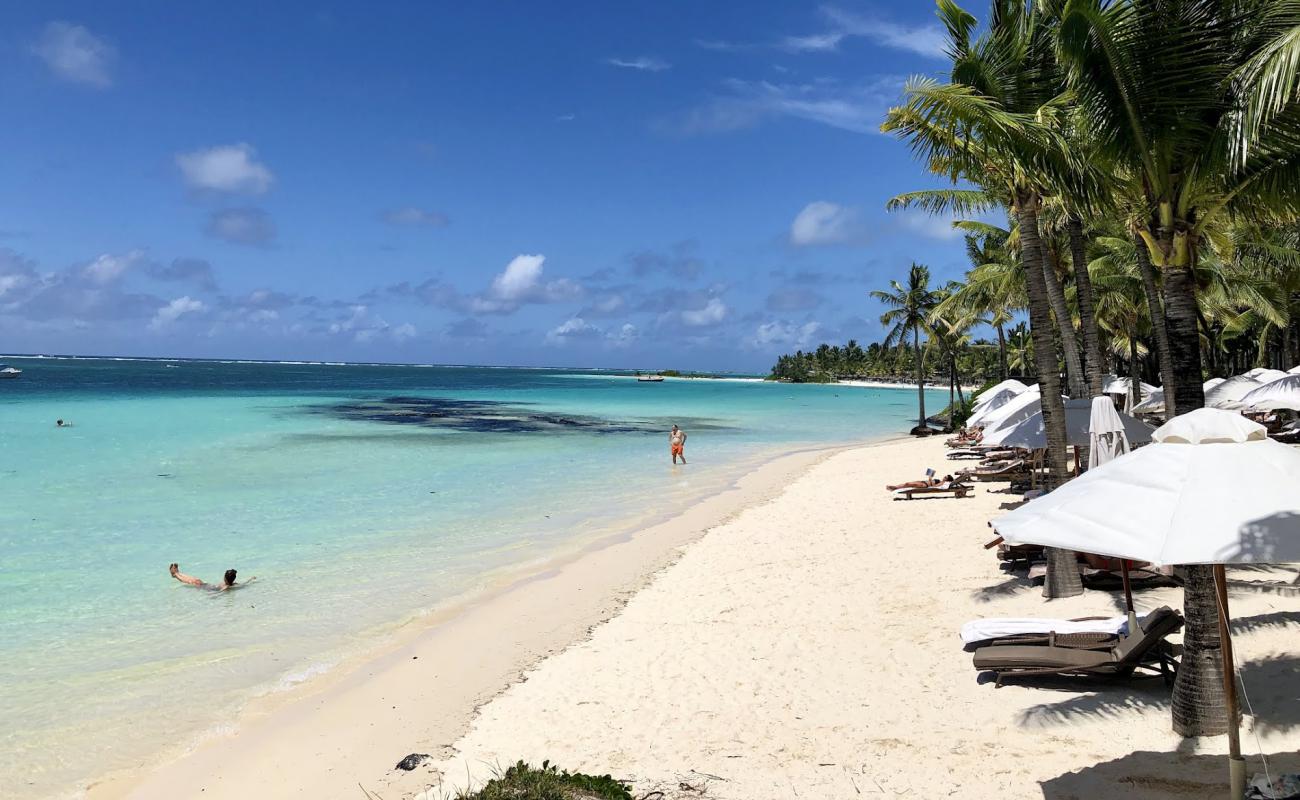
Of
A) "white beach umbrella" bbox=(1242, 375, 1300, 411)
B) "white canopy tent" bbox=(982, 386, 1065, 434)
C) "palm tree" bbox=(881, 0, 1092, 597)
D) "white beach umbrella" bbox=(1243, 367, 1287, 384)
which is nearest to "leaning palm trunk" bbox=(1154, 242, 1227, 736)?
"palm tree" bbox=(881, 0, 1092, 597)

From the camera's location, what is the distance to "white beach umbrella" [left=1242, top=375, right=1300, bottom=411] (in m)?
14.4

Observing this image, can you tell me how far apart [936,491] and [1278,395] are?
6680mm

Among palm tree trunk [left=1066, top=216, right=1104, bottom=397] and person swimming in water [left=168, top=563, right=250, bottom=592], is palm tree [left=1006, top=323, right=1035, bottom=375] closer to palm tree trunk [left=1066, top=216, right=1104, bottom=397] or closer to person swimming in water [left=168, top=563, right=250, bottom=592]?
palm tree trunk [left=1066, top=216, right=1104, bottom=397]

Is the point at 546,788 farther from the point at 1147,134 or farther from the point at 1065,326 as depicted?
the point at 1065,326

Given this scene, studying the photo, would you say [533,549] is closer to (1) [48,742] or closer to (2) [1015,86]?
(1) [48,742]

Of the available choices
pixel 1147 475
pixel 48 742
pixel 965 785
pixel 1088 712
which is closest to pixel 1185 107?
pixel 1147 475

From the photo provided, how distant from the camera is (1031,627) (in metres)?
6.46

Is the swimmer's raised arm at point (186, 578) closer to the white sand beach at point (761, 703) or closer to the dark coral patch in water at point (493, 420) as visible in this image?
the white sand beach at point (761, 703)

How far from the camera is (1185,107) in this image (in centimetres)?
534

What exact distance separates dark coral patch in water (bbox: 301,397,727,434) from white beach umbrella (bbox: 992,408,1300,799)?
113ft

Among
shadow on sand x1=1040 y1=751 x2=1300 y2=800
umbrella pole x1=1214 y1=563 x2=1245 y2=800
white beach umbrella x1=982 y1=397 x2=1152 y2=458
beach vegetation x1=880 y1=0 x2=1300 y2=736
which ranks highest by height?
beach vegetation x1=880 y1=0 x2=1300 y2=736

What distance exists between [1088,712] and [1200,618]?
117cm

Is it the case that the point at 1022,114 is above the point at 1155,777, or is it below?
above

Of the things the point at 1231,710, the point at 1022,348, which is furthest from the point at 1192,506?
the point at 1022,348
